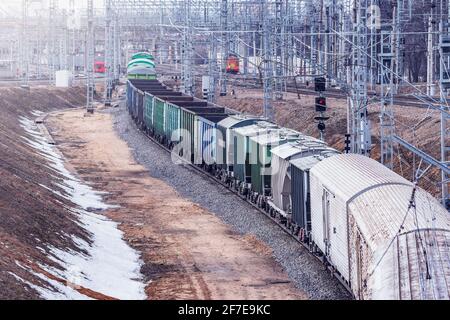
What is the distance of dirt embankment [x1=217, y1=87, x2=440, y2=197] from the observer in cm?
3747

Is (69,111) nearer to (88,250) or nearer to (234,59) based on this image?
(234,59)

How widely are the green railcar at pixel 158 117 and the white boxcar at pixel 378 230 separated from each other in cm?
2957

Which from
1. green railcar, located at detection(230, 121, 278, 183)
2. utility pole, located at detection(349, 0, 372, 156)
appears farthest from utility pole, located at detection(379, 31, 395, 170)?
green railcar, located at detection(230, 121, 278, 183)

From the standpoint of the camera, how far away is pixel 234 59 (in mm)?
105875

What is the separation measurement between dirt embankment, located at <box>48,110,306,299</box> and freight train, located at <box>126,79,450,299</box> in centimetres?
140

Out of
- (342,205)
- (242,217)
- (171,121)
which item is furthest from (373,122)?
(342,205)

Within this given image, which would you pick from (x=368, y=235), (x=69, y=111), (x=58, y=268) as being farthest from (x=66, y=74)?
(x=368, y=235)

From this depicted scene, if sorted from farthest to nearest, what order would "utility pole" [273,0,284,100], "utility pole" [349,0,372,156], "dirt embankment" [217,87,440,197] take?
"utility pole" [273,0,284,100] < "dirt embankment" [217,87,440,197] < "utility pole" [349,0,372,156]

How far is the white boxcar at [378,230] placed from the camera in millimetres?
14562

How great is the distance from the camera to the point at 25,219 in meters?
26.5

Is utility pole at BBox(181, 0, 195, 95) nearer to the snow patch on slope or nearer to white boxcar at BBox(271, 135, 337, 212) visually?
the snow patch on slope

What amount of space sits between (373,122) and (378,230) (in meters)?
33.9

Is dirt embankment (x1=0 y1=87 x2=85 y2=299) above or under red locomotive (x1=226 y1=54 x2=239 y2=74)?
under
